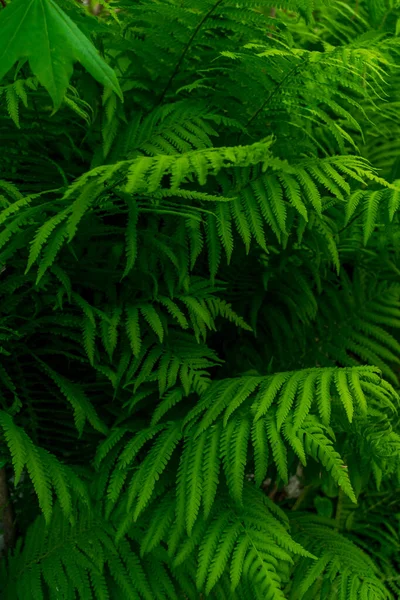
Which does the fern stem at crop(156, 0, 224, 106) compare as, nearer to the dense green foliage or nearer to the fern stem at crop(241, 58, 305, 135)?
the dense green foliage

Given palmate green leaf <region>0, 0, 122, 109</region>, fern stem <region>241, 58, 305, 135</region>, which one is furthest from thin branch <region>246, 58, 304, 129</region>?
palmate green leaf <region>0, 0, 122, 109</region>

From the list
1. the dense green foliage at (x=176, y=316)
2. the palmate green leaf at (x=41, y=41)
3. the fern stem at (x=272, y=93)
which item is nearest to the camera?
the palmate green leaf at (x=41, y=41)

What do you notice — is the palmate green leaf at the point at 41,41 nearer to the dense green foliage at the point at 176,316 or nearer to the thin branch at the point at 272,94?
the dense green foliage at the point at 176,316

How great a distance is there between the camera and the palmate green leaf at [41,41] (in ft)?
2.63

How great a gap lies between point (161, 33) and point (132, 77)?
108 millimetres

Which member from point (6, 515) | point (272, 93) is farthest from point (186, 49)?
point (6, 515)

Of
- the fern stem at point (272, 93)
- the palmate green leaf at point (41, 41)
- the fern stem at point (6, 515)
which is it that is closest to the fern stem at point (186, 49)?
the fern stem at point (272, 93)

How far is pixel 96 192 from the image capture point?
3.19ft

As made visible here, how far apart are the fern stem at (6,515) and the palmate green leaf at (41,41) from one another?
0.78 m

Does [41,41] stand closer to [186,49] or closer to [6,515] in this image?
[186,49]

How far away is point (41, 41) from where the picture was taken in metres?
0.80

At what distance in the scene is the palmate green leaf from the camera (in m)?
0.80

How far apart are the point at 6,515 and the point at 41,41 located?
91cm

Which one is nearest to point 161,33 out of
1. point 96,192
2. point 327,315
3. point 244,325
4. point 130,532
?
point 96,192
